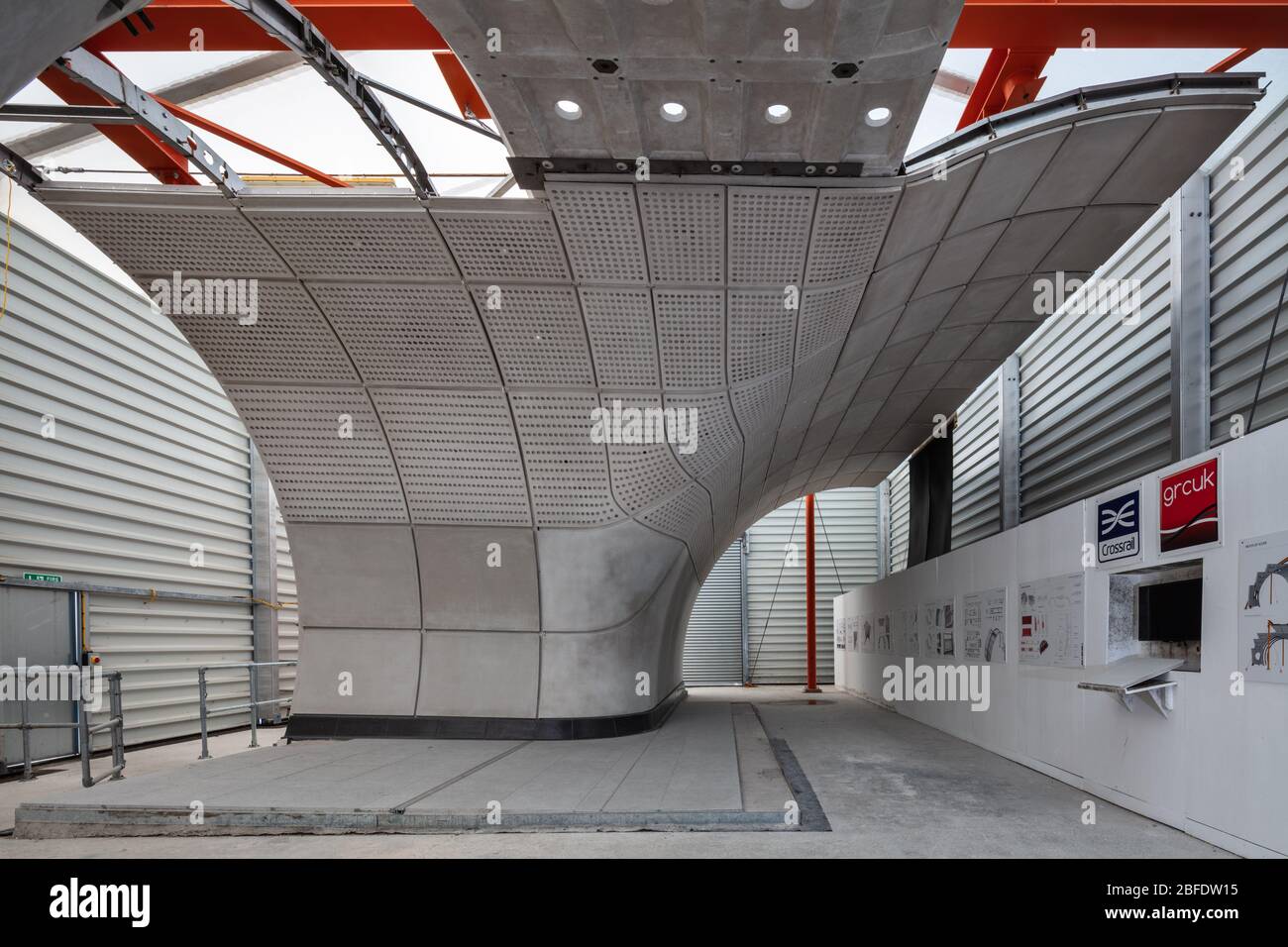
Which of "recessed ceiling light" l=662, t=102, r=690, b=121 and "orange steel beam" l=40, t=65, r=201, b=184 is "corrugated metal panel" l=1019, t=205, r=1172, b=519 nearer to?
"recessed ceiling light" l=662, t=102, r=690, b=121

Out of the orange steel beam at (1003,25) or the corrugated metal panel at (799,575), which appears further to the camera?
the corrugated metal panel at (799,575)

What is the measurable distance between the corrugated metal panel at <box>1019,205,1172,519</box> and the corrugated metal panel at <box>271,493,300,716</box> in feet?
44.9

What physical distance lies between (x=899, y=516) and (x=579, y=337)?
55.3 feet

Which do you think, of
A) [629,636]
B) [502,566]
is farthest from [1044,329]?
[502,566]

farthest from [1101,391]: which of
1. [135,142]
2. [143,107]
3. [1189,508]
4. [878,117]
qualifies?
[135,142]

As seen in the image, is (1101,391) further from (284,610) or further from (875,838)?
(284,610)

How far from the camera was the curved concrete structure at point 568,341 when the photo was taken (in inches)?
291

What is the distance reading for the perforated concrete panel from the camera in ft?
24.5

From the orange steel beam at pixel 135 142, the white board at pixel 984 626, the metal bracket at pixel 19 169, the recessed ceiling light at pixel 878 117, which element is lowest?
the white board at pixel 984 626

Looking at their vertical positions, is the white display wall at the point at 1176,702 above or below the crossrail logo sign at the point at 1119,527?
below

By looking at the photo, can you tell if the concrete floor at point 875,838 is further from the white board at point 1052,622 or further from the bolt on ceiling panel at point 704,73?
the bolt on ceiling panel at point 704,73

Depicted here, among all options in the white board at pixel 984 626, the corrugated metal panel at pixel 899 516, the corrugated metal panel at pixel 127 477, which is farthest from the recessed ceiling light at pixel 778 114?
the corrugated metal panel at pixel 899 516

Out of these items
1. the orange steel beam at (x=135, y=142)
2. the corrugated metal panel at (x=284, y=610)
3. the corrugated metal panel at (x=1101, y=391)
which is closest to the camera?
the orange steel beam at (x=135, y=142)

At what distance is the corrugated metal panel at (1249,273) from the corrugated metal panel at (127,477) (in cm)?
1303
